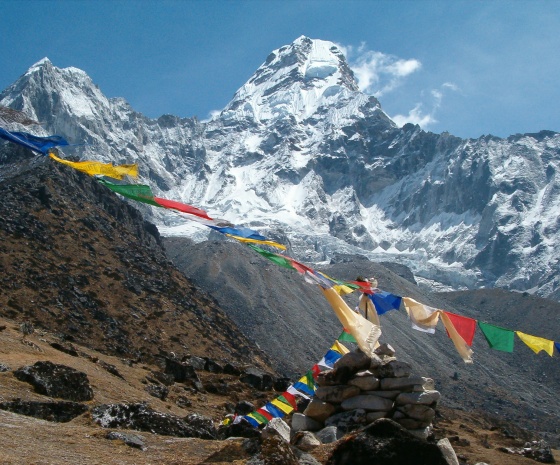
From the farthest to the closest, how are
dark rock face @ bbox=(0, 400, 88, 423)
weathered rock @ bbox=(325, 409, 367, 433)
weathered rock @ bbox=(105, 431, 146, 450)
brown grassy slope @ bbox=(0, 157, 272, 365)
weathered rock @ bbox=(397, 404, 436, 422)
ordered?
1. brown grassy slope @ bbox=(0, 157, 272, 365)
2. weathered rock @ bbox=(397, 404, 436, 422)
3. weathered rock @ bbox=(325, 409, 367, 433)
4. dark rock face @ bbox=(0, 400, 88, 423)
5. weathered rock @ bbox=(105, 431, 146, 450)

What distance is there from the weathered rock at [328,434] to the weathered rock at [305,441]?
3.18 ft

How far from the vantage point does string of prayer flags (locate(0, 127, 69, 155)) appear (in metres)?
18.7

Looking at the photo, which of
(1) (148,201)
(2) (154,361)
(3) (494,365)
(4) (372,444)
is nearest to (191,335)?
(2) (154,361)

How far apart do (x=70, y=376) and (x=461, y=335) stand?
34.8ft

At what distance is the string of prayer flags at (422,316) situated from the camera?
17422mm

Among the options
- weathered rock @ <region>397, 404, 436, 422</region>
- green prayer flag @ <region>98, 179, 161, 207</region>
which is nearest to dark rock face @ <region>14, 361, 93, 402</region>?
green prayer flag @ <region>98, 179, 161, 207</region>

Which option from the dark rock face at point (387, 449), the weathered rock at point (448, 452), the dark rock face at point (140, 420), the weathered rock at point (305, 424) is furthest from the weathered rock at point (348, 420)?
the dark rock face at point (387, 449)

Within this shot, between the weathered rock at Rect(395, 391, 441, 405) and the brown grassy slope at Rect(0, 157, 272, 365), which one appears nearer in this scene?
the weathered rock at Rect(395, 391, 441, 405)

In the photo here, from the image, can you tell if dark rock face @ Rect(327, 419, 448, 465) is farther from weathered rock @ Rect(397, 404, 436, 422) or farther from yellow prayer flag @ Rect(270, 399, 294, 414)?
yellow prayer flag @ Rect(270, 399, 294, 414)

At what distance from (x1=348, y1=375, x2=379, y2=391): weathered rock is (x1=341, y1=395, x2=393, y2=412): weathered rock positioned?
232 millimetres

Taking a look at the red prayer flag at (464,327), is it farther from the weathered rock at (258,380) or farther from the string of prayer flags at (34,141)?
the weathered rock at (258,380)

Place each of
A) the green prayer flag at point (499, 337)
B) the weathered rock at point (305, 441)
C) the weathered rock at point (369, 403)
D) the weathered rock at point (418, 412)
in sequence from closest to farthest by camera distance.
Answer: the weathered rock at point (305, 441), the weathered rock at point (418, 412), the weathered rock at point (369, 403), the green prayer flag at point (499, 337)

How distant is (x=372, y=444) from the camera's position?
422 inches

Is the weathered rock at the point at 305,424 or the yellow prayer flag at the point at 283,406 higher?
the weathered rock at the point at 305,424
